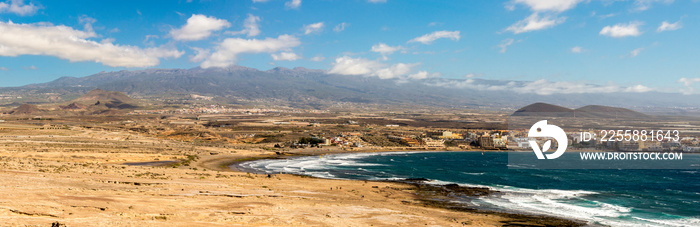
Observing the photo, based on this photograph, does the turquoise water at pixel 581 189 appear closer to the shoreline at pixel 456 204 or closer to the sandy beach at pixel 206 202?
the shoreline at pixel 456 204

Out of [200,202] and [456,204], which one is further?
[456,204]

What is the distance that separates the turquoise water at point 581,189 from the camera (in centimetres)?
3803

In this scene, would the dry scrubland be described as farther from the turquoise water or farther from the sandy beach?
the turquoise water

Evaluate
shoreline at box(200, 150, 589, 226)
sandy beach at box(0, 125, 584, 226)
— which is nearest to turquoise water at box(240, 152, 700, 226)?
shoreline at box(200, 150, 589, 226)

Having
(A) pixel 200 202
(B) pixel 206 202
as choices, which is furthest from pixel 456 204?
(A) pixel 200 202

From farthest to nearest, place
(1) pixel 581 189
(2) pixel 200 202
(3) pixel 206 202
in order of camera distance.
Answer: (1) pixel 581 189 → (3) pixel 206 202 → (2) pixel 200 202

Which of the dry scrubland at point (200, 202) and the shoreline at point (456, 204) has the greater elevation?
the dry scrubland at point (200, 202)

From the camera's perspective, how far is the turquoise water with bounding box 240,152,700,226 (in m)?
38.0

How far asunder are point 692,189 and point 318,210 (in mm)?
55445

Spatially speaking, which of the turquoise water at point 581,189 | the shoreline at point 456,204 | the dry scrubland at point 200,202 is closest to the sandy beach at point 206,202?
the dry scrubland at point 200,202

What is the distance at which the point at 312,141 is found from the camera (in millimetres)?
127250

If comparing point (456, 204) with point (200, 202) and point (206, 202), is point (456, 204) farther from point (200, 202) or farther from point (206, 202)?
point (200, 202)

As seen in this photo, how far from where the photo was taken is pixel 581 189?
2089 inches

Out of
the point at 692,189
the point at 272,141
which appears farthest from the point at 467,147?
the point at 692,189
